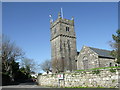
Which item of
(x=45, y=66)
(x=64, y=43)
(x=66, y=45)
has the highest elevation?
(x=64, y=43)

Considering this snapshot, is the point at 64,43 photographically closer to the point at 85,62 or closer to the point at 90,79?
the point at 85,62

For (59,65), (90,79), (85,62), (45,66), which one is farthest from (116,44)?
(45,66)

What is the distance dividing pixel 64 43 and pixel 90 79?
1224 inches

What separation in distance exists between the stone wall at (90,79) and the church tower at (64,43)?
23879 millimetres

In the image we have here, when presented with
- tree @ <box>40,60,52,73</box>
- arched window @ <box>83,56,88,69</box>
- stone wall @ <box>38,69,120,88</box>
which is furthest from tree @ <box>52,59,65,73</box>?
tree @ <box>40,60,52,73</box>

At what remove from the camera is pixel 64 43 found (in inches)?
1802

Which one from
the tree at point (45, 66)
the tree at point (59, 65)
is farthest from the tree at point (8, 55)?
the tree at point (45, 66)

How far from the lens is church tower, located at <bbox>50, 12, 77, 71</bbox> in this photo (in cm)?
4380

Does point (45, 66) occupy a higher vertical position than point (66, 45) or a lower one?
lower

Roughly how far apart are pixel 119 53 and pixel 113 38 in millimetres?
3023

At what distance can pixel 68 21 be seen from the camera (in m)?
49.5

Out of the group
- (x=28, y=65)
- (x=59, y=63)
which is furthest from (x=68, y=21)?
(x=28, y=65)

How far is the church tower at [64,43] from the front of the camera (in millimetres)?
43797

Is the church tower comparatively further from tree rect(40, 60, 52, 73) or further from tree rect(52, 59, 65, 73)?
tree rect(40, 60, 52, 73)
